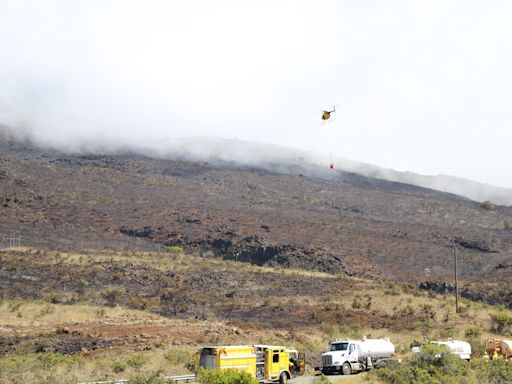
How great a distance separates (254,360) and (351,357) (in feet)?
25.0

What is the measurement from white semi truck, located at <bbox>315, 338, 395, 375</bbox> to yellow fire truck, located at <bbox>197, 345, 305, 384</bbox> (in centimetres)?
334

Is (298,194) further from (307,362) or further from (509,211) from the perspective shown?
(307,362)

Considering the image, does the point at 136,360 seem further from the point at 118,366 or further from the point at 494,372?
the point at 494,372

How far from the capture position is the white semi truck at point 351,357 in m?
32.5

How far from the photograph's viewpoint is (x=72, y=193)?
8725cm

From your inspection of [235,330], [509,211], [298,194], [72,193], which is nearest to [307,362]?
[235,330]

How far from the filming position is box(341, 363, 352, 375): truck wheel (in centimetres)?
3247

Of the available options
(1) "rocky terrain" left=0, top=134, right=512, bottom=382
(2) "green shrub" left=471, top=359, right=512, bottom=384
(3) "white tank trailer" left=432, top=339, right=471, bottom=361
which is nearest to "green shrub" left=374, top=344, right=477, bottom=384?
(2) "green shrub" left=471, top=359, right=512, bottom=384

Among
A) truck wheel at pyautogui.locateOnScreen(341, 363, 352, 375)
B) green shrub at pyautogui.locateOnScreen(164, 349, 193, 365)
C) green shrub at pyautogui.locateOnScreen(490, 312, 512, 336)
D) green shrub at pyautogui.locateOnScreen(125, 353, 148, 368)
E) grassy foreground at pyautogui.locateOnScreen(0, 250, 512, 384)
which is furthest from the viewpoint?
green shrub at pyautogui.locateOnScreen(490, 312, 512, 336)

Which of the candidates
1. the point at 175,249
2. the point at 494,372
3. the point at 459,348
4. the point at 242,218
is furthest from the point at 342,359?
the point at 242,218

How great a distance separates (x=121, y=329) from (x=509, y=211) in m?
96.7

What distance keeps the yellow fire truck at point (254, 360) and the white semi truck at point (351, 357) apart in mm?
3337

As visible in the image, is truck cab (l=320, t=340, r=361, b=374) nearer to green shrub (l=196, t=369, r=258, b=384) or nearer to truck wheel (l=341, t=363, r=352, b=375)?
truck wheel (l=341, t=363, r=352, b=375)

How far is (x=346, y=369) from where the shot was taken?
107 ft
